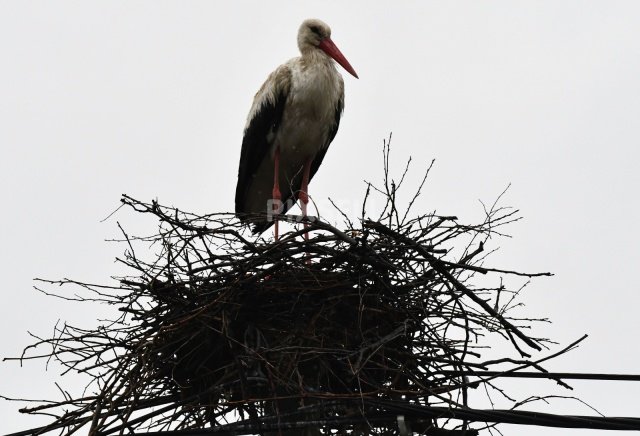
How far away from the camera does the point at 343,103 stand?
7234 millimetres

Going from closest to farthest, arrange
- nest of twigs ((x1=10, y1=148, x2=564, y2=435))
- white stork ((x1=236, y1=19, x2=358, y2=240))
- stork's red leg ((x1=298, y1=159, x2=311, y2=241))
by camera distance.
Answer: nest of twigs ((x1=10, y1=148, x2=564, y2=435)) → white stork ((x1=236, y1=19, x2=358, y2=240)) → stork's red leg ((x1=298, y1=159, x2=311, y2=241))

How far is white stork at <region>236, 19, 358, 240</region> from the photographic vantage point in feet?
23.0

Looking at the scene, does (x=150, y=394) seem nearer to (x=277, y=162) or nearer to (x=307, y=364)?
(x=307, y=364)

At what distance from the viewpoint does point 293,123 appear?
23.2 ft

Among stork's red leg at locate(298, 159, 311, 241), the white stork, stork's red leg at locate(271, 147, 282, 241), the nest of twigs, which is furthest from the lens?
stork's red leg at locate(298, 159, 311, 241)

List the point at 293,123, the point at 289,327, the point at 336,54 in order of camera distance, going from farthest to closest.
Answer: the point at 336,54 → the point at 293,123 → the point at 289,327

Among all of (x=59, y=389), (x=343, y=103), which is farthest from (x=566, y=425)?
(x=343, y=103)

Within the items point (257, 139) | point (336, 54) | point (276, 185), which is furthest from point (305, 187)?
point (336, 54)

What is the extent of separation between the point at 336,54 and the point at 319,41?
0.18 metres

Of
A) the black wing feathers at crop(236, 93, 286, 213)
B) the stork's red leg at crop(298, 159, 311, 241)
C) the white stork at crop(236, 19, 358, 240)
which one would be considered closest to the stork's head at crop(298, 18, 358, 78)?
the white stork at crop(236, 19, 358, 240)

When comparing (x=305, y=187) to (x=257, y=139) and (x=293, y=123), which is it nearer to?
(x=257, y=139)

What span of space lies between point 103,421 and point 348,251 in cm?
132

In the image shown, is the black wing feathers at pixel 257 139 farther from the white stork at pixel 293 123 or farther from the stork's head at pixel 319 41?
the stork's head at pixel 319 41

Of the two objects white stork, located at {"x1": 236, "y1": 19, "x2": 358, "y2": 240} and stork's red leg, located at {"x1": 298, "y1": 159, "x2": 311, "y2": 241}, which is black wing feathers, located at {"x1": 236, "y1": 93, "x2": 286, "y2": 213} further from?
stork's red leg, located at {"x1": 298, "y1": 159, "x2": 311, "y2": 241}
